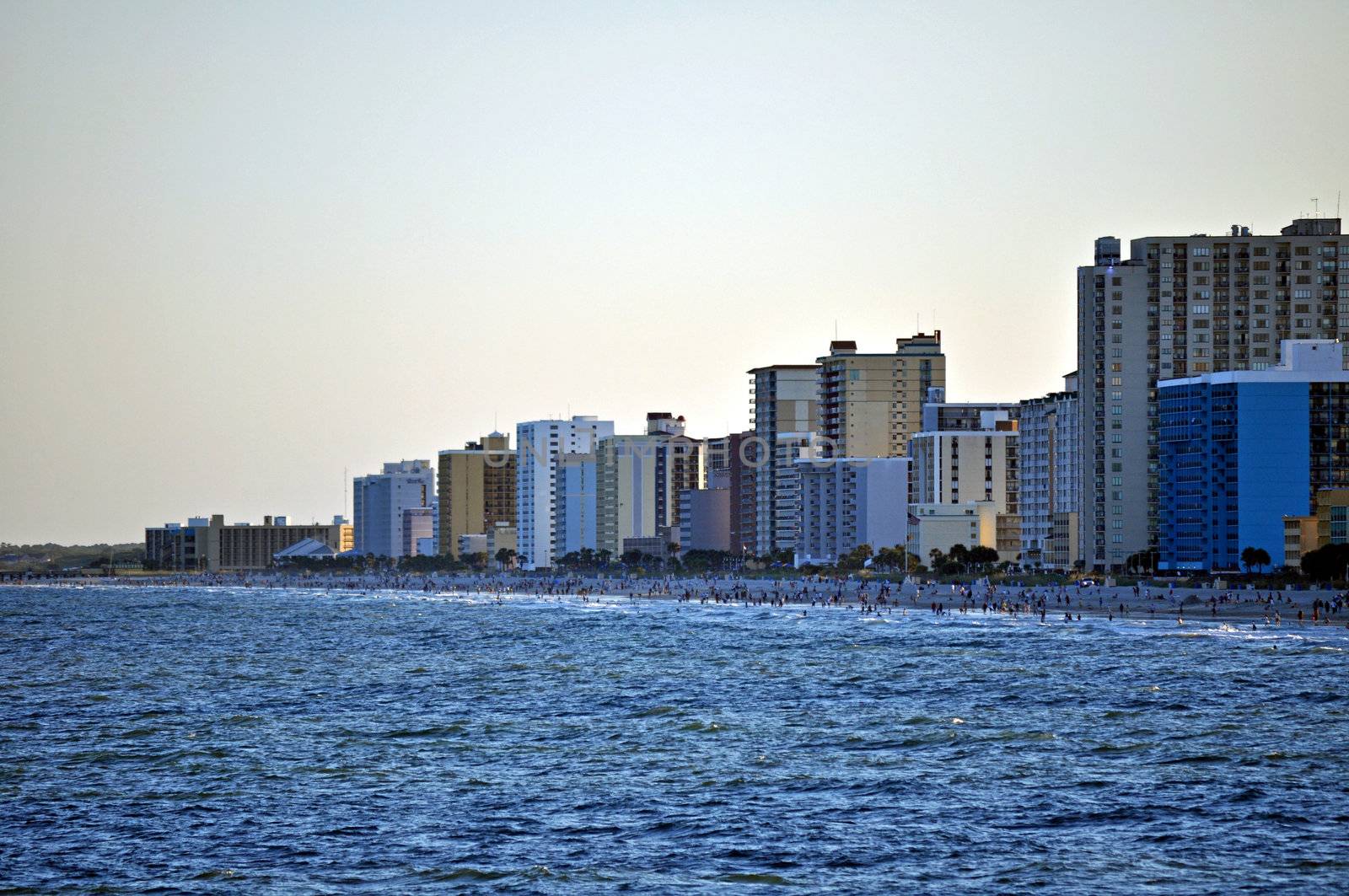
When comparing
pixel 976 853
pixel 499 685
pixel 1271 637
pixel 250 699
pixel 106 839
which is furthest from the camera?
pixel 1271 637

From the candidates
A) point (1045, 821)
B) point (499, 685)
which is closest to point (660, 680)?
point (499, 685)

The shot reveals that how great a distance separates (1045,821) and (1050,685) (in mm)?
44183

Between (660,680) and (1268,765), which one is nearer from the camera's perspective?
(1268,765)

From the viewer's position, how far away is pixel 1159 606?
567 feet

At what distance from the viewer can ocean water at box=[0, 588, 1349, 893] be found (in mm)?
44156

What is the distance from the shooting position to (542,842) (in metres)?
47.7

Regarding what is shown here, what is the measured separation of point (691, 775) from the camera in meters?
59.8

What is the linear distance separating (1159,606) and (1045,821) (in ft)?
422

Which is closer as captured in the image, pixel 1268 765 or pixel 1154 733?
pixel 1268 765

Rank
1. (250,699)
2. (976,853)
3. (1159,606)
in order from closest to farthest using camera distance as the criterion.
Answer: (976,853)
(250,699)
(1159,606)

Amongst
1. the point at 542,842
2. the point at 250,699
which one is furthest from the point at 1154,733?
the point at 250,699

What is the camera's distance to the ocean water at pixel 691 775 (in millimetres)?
44156

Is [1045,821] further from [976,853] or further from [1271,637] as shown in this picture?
[1271,637]

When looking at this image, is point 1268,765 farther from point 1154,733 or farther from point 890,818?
point 890,818
